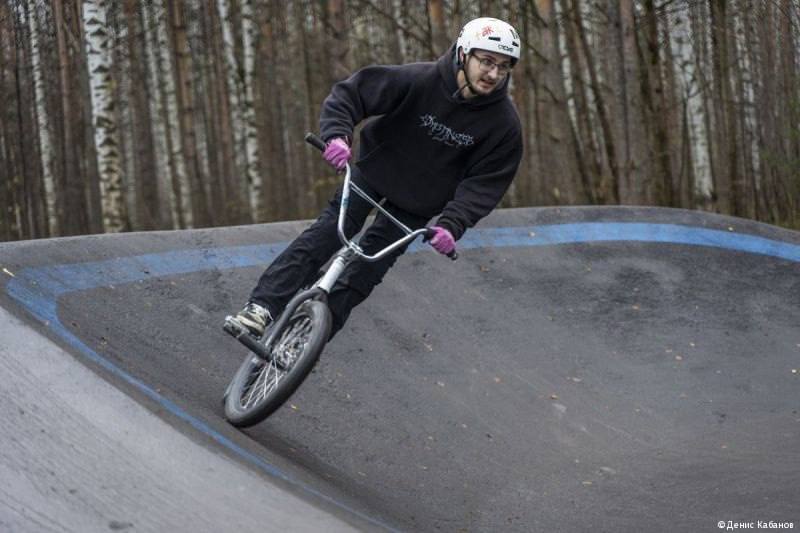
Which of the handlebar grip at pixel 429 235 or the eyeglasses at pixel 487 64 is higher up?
the eyeglasses at pixel 487 64

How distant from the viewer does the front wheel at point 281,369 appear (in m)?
4.96

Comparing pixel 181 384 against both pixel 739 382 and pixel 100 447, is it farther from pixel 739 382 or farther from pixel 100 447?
pixel 739 382

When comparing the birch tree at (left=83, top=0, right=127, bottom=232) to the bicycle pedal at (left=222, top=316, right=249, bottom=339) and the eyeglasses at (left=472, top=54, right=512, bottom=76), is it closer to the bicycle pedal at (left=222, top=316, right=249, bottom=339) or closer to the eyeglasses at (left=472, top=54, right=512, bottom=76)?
the bicycle pedal at (left=222, top=316, right=249, bottom=339)

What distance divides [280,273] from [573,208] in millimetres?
5238

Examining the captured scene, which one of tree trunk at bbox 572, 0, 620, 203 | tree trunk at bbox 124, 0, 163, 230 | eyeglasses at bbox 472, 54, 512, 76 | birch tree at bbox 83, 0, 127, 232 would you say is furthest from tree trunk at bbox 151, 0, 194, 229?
eyeglasses at bbox 472, 54, 512, 76

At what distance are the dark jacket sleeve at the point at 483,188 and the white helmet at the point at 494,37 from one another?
0.52 metres

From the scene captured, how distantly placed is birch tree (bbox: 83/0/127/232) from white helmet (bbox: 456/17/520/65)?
10.3 m

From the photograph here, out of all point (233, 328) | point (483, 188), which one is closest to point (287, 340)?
point (233, 328)

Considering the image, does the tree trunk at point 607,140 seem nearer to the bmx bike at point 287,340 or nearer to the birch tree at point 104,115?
the birch tree at point 104,115

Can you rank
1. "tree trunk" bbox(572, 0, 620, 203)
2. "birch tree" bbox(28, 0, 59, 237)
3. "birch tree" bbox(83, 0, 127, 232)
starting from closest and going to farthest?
1. "birch tree" bbox(83, 0, 127, 232)
2. "tree trunk" bbox(572, 0, 620, 203)
3. "birch tree" bbox(28, 0, 59, 237)

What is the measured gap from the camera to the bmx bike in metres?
5.05

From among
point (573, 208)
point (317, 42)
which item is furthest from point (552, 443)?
point (317, 42)

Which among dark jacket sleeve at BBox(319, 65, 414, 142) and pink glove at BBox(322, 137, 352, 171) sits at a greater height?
dark jacket sleeve at BBox(319, 65, 414, 142)

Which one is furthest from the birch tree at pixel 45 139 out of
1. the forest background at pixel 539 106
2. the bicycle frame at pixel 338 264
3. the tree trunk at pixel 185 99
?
the bicycle frame at pixel 338 264
